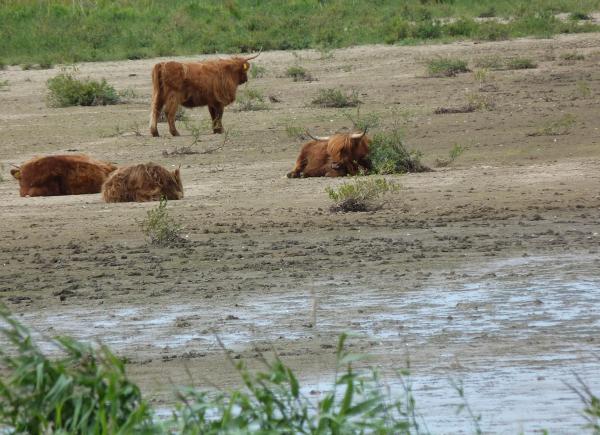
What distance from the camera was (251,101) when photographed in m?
21.3

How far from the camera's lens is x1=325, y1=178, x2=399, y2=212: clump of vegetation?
475 inches

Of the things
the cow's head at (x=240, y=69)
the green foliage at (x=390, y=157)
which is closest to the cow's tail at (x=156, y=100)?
the cow's head at (x=240, y=69)

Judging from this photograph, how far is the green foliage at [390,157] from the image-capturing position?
13816 mm

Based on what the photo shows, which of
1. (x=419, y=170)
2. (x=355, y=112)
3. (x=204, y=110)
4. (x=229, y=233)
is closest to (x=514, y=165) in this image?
(x=419, y=170)

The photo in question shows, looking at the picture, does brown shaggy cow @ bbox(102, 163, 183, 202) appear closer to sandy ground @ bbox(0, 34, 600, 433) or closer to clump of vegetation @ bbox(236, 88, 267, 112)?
sandy ground @ bbox(0, 34, 600, 433)

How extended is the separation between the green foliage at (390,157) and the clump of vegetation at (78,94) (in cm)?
869

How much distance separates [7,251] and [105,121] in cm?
891

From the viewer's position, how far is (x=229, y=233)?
37.5ft

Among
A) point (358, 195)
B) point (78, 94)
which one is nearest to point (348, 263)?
point (358, 195)

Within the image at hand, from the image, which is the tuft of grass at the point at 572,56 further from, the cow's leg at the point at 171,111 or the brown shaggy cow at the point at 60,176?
the brown shaggy cow at the point at 60,176

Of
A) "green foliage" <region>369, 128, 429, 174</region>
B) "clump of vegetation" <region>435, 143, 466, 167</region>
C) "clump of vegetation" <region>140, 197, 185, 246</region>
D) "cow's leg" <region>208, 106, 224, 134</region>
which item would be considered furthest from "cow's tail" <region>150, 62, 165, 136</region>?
"clump of vegetation" <region>140, 197, 185, 246</region>

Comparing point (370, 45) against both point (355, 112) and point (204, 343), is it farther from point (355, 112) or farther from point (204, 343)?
point (204, 343)

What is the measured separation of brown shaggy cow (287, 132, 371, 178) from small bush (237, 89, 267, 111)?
6.23 meters

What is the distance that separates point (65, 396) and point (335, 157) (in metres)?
9.40
